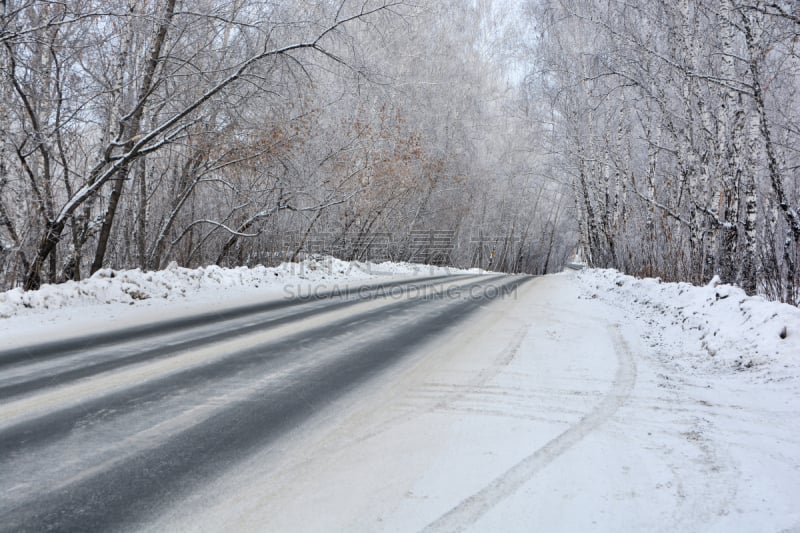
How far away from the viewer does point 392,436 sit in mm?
3053

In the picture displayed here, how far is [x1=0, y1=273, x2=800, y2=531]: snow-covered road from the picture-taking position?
2197 millimetres

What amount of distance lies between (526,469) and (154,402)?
2.52 meters

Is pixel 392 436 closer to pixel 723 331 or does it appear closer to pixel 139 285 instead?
pixel 723 331

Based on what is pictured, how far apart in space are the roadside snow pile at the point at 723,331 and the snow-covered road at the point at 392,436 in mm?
61

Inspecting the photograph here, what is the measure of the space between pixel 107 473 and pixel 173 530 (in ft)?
2.20

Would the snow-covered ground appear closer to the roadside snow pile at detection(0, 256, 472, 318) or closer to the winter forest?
the roadside snow pile at detection(0, 256, 472, 318)

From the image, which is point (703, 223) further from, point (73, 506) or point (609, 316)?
point (73, 506)

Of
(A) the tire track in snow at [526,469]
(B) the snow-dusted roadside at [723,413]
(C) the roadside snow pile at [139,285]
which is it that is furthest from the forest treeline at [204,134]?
(A) the tire track in snow at [526,469]

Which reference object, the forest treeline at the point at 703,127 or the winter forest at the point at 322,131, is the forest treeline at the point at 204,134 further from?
the forest treeline at the point at 703,127

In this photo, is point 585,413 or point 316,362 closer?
point 585,413

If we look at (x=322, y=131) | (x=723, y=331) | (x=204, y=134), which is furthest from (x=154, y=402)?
(x=322, y=131)

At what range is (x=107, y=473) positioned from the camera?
2453mm

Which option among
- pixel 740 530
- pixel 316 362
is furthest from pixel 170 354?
pixel 740 530

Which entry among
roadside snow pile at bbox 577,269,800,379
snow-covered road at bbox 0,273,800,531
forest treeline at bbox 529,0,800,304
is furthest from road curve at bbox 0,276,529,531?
forest treeline at bbox 529,0,800,304
